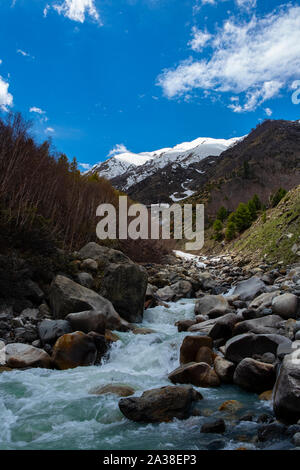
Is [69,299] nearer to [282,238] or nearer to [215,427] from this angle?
[215,427]

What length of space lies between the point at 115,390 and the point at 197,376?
132 centimetres

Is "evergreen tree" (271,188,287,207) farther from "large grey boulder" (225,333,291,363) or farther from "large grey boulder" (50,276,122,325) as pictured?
"large grey boulder" (225,333,291,363)

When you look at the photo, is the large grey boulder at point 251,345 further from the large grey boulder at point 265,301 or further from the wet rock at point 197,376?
the large grey boulder at point 265,301

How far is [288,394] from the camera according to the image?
3.50m

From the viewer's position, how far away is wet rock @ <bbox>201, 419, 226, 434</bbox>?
3.54m

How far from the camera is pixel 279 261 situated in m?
13.1

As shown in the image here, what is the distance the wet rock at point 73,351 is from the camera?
5.62 m

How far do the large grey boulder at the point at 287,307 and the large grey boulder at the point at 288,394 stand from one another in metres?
2.86

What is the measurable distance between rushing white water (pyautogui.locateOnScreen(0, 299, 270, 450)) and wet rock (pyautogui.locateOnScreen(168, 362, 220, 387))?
0.53ft

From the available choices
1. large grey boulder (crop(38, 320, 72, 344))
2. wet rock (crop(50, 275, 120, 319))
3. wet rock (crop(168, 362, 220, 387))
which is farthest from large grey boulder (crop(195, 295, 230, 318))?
large grey boulder (crop(38, 320, 72, 344))

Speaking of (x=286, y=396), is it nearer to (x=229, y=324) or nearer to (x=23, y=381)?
(x=229, y=324)

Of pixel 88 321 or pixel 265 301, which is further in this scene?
pixel 265 301

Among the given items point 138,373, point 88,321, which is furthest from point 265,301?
point 88,321

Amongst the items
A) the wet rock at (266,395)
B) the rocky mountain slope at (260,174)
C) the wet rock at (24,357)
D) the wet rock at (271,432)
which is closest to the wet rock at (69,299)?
the wet rock at (24,357)
